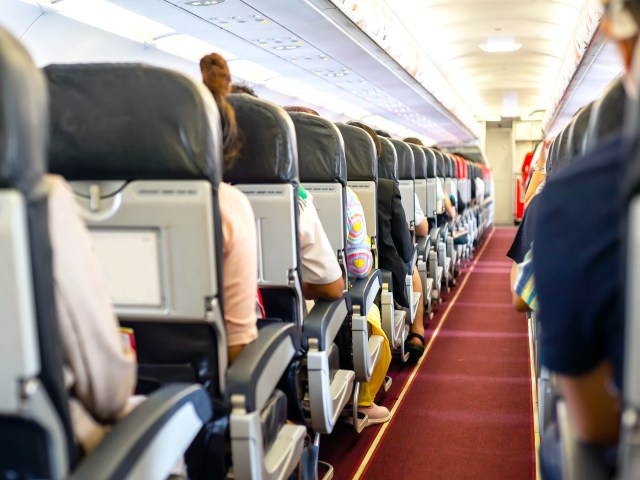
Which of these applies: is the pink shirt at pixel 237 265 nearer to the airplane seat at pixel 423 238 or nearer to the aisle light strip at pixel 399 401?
the aisle light strip at pixel 399 401

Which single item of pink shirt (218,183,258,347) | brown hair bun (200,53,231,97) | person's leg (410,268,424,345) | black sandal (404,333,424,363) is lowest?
black sandal (404,333,424,363)

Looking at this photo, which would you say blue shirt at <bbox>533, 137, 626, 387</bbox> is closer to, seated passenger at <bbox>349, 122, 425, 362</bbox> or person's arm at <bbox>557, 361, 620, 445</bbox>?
person's arm at <bbox>557, 361, 620, 445</bbox>

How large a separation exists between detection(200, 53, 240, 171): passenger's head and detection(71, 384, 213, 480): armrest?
925 millimetres

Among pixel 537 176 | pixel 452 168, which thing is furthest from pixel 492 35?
pixel 537 176

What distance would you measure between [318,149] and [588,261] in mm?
2202

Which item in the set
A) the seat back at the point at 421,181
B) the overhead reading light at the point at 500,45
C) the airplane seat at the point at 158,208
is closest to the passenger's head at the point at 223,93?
the airplane seat at the point at 158,208

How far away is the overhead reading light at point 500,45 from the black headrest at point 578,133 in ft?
29.2

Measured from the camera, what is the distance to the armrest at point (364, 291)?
3500 millimetres

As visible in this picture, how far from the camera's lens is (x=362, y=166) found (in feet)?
13.1

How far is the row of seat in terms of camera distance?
1.23m

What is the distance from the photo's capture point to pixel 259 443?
2.07m

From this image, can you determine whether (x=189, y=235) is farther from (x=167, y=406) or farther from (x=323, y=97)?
(x=323, y=97)

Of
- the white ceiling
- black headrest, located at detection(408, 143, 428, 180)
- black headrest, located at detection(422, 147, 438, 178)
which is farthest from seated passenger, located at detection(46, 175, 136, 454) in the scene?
the white ceiling

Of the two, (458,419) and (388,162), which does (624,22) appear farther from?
(388,162)
